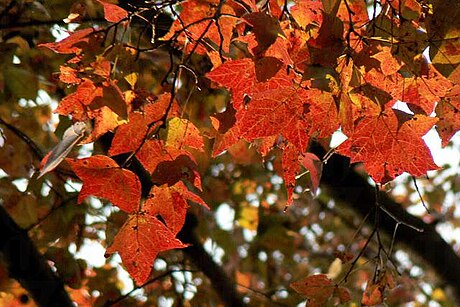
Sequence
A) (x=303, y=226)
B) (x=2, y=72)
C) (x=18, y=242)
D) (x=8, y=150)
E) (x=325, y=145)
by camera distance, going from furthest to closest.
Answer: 1. (x=303, y=226)
2. (x=8, y=150)
3. (x=2, y=72)
4. (x=18, y=242)
5. (x=325, y=145)

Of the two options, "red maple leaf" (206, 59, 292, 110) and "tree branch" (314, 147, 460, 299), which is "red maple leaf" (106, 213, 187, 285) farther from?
"tree branch" (314, 147, 460, 299)

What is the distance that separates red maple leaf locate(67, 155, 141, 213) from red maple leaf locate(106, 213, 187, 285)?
6 cm

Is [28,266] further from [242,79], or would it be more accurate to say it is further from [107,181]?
[242,79]

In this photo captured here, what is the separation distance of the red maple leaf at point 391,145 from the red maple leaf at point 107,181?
370 mm

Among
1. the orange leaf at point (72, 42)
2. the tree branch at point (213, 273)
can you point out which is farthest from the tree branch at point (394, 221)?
the orange leaf at point (72, 42)

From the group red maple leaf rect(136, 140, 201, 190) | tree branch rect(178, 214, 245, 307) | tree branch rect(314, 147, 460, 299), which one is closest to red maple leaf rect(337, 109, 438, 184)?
red maple leaf rect(136, 140, 201, 190)

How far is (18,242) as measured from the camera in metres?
2.06

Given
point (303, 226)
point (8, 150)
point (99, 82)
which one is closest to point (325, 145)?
point (99, 82)

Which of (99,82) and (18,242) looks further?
(18,242)

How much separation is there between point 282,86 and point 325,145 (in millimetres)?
338

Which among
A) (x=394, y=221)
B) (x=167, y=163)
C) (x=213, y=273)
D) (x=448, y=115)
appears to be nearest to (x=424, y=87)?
(x=448, y=115)

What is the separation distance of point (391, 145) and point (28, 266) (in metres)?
1.28

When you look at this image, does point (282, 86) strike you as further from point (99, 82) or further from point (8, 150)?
point (8, 150)

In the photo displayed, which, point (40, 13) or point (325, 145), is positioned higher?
point (325, 145)
